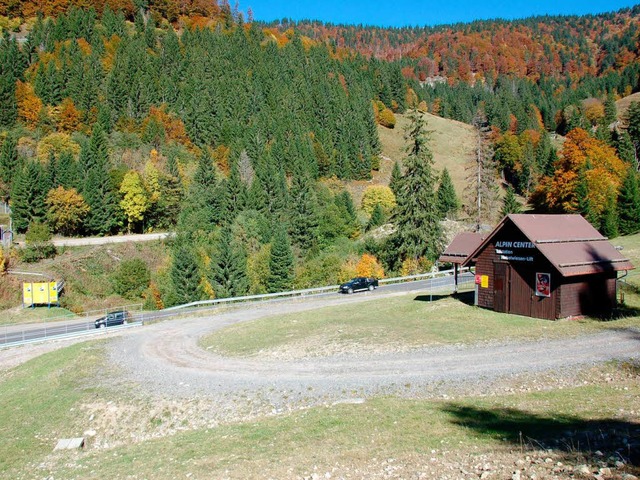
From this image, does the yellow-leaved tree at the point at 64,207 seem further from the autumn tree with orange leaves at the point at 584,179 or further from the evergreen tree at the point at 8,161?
the autumn tree with orange leaves at the point at 584,179

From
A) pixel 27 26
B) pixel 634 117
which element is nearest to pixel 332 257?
pixel 634 117

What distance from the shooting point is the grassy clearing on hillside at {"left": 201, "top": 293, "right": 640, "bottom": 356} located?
2586 cm

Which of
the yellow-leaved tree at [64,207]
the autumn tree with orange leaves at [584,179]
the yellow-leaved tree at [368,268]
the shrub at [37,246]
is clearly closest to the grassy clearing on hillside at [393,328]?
the yellow-leaved tree at [368,268]

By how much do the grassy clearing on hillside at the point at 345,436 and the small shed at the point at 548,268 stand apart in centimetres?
999

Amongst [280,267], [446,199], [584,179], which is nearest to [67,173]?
[280,267]

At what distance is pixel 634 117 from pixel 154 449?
134 meters

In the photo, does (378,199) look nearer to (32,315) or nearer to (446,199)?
(446,199)

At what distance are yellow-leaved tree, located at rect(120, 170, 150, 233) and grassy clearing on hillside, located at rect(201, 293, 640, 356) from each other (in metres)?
50.8

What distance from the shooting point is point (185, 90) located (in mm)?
121062

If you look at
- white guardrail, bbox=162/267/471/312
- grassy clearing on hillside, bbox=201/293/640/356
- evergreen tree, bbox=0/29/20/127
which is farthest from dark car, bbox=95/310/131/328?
evergreen tree, bbox=0/29/20/127

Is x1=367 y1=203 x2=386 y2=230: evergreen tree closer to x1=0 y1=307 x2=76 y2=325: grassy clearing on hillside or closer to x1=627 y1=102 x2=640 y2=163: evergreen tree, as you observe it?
x1=0 y1=307 x2=76 y2=325: grassy clearing on hillside

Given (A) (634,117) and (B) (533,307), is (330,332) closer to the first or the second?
(B) (533,307)

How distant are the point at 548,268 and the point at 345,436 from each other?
20.1 m

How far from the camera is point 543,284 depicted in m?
29.1
